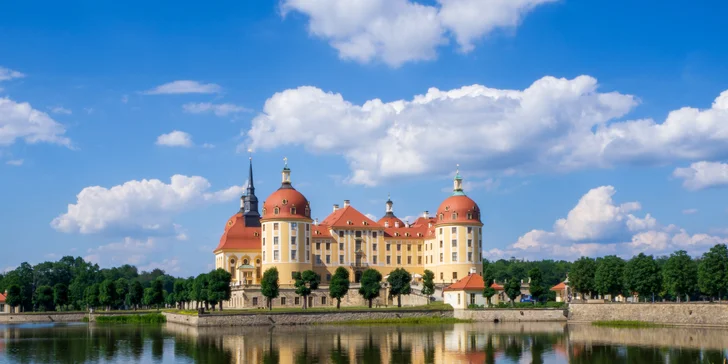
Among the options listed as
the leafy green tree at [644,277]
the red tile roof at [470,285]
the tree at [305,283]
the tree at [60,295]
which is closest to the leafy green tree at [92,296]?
the tree at [60,295]

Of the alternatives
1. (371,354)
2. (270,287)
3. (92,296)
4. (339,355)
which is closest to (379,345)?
(371,354)

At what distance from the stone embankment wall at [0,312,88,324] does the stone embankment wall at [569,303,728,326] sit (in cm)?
5096

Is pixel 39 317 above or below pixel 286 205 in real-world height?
below

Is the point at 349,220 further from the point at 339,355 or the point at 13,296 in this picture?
the point at 339,355

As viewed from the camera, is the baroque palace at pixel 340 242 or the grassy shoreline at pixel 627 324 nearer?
the grassy shoreline at pixel 627 324

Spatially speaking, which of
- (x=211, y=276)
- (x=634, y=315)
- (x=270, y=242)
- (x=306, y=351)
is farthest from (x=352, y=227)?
(x=306, y=351)

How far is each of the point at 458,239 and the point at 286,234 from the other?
1806 cm

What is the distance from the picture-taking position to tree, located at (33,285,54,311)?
9388 centimetres

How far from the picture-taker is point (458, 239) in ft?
287

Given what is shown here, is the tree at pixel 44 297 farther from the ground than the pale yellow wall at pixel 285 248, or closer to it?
closer to it

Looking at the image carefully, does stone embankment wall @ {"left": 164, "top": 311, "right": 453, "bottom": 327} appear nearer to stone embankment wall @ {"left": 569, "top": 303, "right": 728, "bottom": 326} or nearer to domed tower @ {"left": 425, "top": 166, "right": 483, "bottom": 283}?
stone embankment wall @ {"left": 569, "top": 303, "right": 728, "bottom": 326}

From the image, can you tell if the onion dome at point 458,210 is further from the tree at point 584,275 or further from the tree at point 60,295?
the tree at point 60,295

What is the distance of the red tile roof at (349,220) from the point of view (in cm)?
9081

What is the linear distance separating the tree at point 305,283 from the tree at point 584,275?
23075 millimetres
